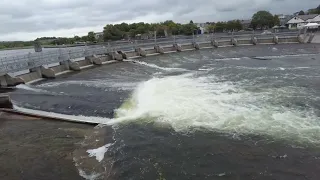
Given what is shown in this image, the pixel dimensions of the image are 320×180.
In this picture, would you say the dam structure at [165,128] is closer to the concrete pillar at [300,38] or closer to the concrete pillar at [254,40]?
the concrete pillar at [254,40]

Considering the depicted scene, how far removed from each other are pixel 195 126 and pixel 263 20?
121 metres

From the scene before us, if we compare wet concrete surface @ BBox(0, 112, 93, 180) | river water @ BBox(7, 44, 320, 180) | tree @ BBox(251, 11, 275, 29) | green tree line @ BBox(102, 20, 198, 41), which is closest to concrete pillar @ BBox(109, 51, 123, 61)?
river water @ BBox(7, 44, 320, 180)

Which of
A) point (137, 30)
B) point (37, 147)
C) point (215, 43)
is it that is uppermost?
point (137, 30)

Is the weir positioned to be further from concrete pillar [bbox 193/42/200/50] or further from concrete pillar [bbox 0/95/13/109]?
concrete pillar [bbox 0/95/13/109]

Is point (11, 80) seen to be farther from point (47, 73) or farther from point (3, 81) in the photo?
point (47, 73)

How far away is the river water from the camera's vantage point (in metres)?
8.98

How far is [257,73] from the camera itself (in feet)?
83.8

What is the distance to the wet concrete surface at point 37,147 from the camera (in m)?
8.89

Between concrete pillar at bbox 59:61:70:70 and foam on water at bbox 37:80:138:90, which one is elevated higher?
concrete pillar at bbox 59:61:70:70

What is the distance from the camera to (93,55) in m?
37.0

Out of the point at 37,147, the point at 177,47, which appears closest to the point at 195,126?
the point at 37,147

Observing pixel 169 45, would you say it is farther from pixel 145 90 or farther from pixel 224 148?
pixel 224 148

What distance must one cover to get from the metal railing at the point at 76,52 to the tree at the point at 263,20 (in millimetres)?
69491

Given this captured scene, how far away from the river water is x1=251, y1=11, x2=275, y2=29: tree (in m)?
108
